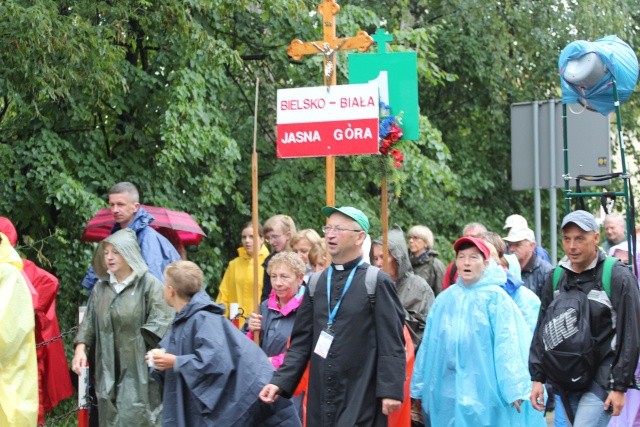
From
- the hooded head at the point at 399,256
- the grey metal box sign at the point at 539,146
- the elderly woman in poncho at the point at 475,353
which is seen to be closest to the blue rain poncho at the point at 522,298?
the elderly woman in poncho at the point at 475,353

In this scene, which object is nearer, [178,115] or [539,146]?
[178,115]

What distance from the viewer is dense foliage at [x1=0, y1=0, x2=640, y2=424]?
1143cm

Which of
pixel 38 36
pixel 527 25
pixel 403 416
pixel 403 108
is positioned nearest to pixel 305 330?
pixel 403 416

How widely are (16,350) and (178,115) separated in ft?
14.9

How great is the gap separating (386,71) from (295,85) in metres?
5.15

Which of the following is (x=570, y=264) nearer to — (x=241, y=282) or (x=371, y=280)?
(x=371, y=280)

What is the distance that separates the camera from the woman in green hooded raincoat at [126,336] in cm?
931

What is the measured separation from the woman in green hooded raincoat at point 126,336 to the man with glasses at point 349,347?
1948mm

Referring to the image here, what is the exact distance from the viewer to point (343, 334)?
743cm

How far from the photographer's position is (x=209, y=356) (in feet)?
25.5

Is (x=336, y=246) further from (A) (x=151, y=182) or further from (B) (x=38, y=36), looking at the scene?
(A) (x=151, y=182)

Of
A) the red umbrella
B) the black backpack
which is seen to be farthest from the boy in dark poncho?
the red umbrella

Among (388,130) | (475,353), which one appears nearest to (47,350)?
(388,130)

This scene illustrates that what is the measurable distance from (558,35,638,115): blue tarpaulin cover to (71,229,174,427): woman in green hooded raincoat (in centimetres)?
325
